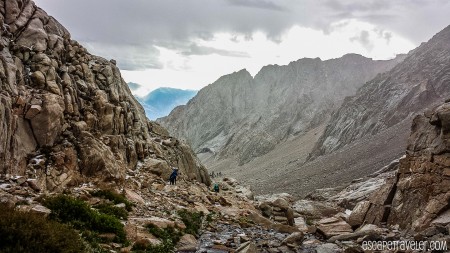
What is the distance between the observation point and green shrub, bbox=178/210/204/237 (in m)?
23.3

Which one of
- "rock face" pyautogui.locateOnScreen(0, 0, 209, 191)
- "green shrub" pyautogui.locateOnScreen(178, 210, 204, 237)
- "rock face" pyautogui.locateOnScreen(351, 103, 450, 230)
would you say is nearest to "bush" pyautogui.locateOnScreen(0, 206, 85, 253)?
"rock face" pyautogui.locateOnScreen(0, 0, 209, 191)

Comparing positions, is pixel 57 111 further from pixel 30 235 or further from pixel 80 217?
pixel 30 235

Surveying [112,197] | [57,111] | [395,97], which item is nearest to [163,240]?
[112,197]

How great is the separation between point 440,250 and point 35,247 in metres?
18.6

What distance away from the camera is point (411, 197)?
3061cm

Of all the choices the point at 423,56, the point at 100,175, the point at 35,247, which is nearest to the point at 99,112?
the point at 100,175

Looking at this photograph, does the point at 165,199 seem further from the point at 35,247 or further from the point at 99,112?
the point at 35,247

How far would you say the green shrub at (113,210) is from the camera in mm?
19828

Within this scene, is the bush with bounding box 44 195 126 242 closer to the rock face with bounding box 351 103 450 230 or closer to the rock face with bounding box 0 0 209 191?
the rock face with bounding box 0 0 209 191

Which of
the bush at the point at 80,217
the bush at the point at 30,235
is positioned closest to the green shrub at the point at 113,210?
the bush at the point at 80,217

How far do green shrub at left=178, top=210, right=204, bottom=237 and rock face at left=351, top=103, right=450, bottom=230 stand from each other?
53.0ft

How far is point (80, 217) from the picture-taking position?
16.5 metres

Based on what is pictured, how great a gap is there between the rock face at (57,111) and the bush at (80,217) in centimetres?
652

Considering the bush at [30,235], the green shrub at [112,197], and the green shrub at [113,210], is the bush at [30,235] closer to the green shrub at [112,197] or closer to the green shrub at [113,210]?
the green shrub at [113,210]
